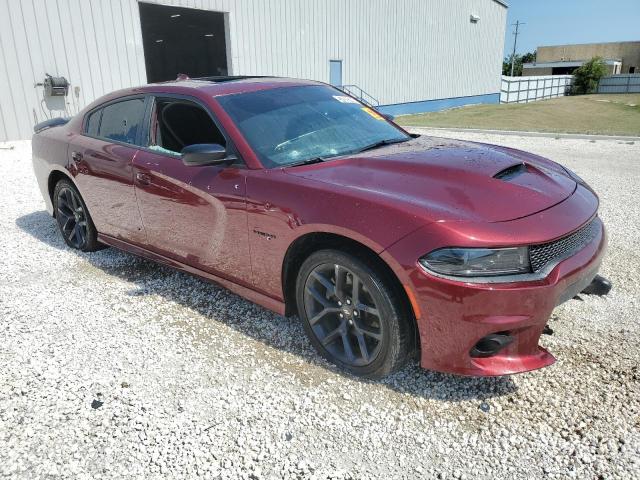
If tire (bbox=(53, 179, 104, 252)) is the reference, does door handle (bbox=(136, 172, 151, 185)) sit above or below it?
above

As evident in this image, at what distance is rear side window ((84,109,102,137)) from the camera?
14.1 feet

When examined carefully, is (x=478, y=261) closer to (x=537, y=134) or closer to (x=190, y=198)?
(x=190, y=198)

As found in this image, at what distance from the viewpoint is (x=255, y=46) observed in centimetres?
1630

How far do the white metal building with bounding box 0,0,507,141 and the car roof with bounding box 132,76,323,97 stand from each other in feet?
31.8

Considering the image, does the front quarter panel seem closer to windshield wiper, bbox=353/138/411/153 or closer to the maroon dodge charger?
the maroon dodge charger

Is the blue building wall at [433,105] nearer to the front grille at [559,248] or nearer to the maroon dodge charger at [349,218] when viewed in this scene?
the maroon dodge charger at [349,218]

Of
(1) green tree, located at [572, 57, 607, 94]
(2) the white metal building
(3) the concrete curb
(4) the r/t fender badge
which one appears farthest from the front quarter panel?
(1) green tree, located at [572, 57, 607, 94]

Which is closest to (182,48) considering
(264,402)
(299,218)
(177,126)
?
(177,126)

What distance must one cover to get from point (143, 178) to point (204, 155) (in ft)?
2.98

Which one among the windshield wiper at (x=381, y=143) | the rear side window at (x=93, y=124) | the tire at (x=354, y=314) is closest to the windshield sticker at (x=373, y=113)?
the windshield wiper at (x=381, y=143)

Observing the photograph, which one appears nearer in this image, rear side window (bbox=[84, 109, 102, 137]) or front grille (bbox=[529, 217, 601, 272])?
front grille (bbox=[529, 217, 601, 272])

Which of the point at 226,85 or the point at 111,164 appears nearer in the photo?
the point at 226,85

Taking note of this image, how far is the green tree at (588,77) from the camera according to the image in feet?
155

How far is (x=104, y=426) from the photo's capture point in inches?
93.7
